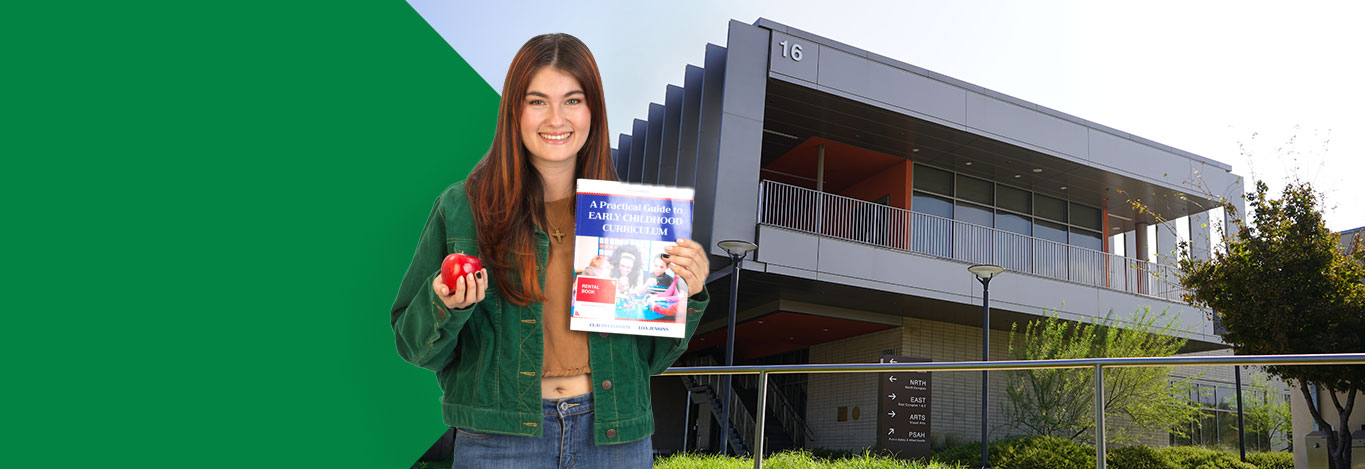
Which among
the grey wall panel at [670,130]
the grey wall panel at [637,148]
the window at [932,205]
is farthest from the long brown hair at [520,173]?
the grey wall panel at [637,148]

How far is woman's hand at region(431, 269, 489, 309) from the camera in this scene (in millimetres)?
1362

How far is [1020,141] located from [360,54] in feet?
47.5

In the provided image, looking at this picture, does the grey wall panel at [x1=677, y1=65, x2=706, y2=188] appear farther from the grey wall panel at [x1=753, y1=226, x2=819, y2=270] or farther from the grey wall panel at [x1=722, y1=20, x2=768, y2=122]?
the grey wall panel at [x1=753, y1=226, x2=819, y2=270]

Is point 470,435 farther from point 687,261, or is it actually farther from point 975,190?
point 975,190

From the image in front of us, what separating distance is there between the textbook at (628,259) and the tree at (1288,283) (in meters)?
12.7

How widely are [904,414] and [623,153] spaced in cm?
1227

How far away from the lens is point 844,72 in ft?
51.9

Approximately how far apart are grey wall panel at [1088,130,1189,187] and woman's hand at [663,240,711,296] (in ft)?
61.3

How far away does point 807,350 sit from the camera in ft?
72.5

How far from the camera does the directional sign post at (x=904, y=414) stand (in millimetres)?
11587

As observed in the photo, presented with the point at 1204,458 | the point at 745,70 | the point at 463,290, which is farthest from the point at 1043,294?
the point at 463,290

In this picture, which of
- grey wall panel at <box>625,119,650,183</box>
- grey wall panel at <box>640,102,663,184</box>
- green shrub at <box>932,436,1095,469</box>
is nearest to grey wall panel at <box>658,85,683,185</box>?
grey wall panel at <box>640,102,663,184</box>

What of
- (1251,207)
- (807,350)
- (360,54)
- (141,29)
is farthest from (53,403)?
(807,350)

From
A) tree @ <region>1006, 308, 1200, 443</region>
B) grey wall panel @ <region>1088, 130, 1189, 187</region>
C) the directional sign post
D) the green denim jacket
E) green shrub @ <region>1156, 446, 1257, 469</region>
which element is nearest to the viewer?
the green denim jacket
